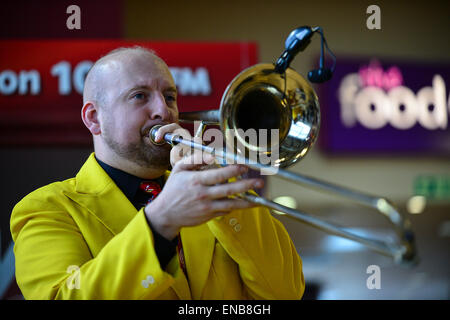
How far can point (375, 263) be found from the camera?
193 inches

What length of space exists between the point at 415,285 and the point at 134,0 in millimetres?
3787

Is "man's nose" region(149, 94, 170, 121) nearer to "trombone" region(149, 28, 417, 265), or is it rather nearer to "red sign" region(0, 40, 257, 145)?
"trombone" region(149, 28, 417, 265)

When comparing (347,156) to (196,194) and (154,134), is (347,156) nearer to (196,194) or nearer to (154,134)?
(154,134)

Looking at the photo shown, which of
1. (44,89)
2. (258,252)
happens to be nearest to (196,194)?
(258,252)

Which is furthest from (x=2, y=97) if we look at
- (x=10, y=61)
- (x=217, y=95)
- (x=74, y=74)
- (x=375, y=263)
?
(x=375, y=263)

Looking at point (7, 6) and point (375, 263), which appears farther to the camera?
point (375, 263)

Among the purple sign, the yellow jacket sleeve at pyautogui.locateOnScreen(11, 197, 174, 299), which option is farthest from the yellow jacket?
the purple sign

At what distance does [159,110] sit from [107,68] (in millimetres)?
246

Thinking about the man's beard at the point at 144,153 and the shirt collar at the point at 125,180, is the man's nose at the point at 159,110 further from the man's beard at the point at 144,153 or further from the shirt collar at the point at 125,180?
the shirt collar at the point at 125,180

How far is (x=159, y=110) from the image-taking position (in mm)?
1544

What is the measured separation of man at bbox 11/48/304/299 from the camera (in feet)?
3.84

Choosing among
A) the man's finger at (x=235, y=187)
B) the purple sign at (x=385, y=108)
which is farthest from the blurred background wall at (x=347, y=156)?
the man's finger at (x=235, y=187)

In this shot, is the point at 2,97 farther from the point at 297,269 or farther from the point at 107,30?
the point at 297,269

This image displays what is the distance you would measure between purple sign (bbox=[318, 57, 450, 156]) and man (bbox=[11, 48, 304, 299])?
366 centimetres
